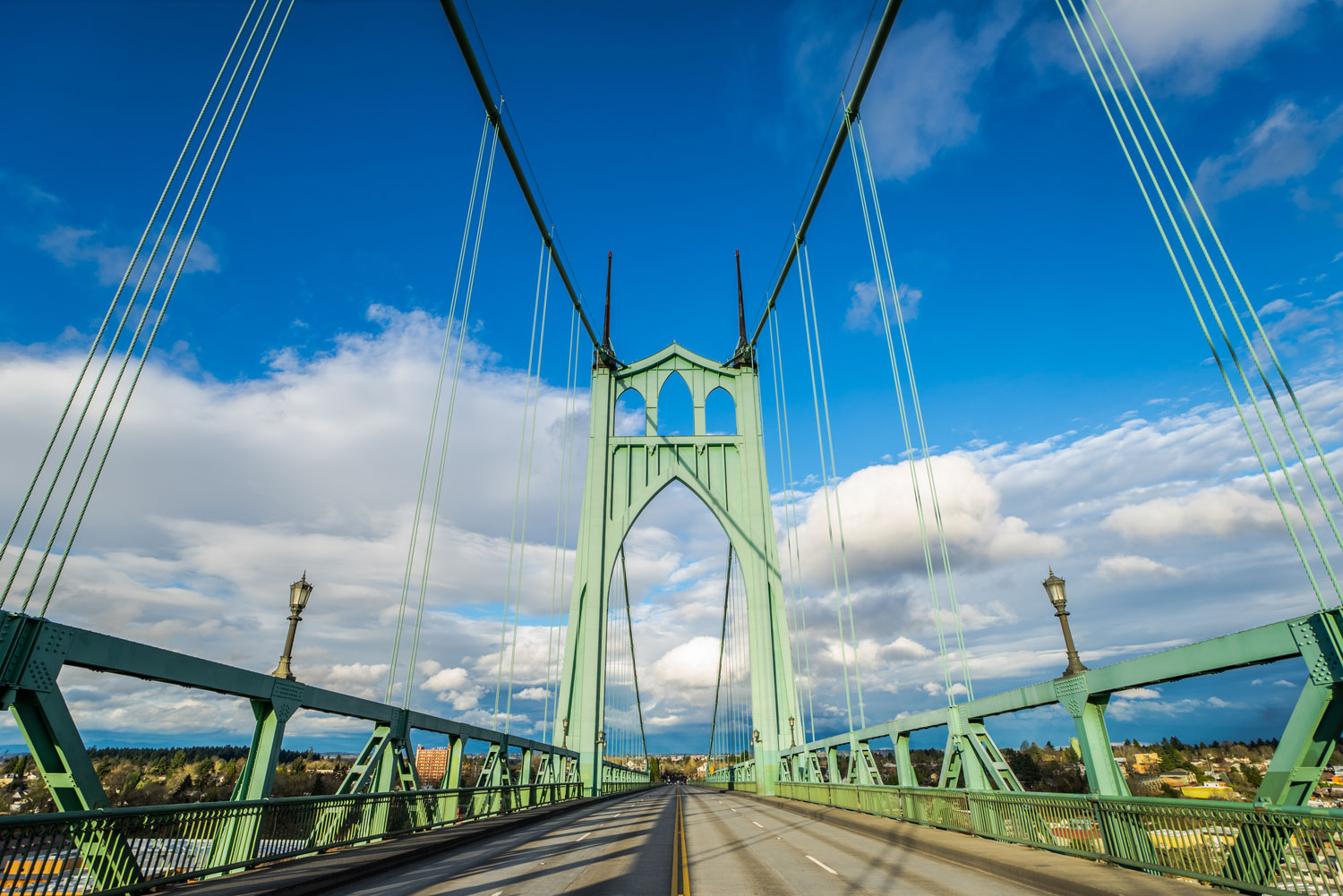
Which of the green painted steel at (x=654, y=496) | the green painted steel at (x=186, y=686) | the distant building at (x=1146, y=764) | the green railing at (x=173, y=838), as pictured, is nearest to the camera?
the green railing at (x=173, y=838)

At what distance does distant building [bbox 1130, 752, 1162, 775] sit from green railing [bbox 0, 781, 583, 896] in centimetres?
1163

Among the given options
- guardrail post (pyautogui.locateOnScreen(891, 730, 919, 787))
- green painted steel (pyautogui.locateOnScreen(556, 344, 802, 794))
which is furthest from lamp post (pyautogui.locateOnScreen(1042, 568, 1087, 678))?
green painted steel (pyautogui.locateOnScreen(556, 344, 802, 794))

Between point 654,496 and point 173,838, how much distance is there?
2979cm

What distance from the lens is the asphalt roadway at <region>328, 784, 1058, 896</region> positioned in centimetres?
777

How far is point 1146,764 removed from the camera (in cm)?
1005

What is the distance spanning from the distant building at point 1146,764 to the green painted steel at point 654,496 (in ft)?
70.0

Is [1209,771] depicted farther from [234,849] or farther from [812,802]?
[812,802]

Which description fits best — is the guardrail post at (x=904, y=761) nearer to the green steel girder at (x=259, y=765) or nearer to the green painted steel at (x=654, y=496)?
the green steel girder at (x=259, y=765)

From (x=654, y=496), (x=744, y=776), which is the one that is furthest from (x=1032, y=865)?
(x=744, y=776)

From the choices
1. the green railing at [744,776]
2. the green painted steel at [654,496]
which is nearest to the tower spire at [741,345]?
the green painted steel at [654,496]

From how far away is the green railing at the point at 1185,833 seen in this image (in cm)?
555

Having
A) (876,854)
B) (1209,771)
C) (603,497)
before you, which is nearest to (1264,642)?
(1209,771)

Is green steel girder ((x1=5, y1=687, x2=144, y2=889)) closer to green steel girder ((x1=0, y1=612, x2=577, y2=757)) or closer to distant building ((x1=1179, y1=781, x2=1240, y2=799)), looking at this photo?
green steel girder ((x1=0, y1=612, x2=577, y2=757))

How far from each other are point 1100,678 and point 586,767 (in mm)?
26723
